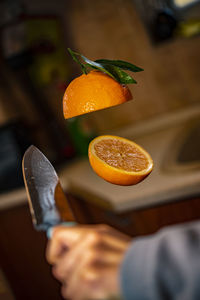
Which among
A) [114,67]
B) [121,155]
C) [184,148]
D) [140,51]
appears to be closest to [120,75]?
[114,67]

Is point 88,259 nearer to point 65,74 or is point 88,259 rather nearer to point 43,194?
point 43,194

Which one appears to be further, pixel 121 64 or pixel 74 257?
pixel 121 64

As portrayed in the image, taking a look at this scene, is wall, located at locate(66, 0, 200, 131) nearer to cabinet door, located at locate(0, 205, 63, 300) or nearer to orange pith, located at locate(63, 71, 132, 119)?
cabinet door, located at locate(0, 205, 63, 300)

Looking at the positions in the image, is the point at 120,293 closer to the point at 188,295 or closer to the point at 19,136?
the point at 188,295

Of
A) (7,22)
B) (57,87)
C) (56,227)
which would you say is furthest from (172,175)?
(7,22)

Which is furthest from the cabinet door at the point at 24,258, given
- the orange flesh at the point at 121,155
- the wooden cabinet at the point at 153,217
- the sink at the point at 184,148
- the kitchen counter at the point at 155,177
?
the orange flesh at the point at 121,155

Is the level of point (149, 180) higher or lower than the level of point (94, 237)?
lower
